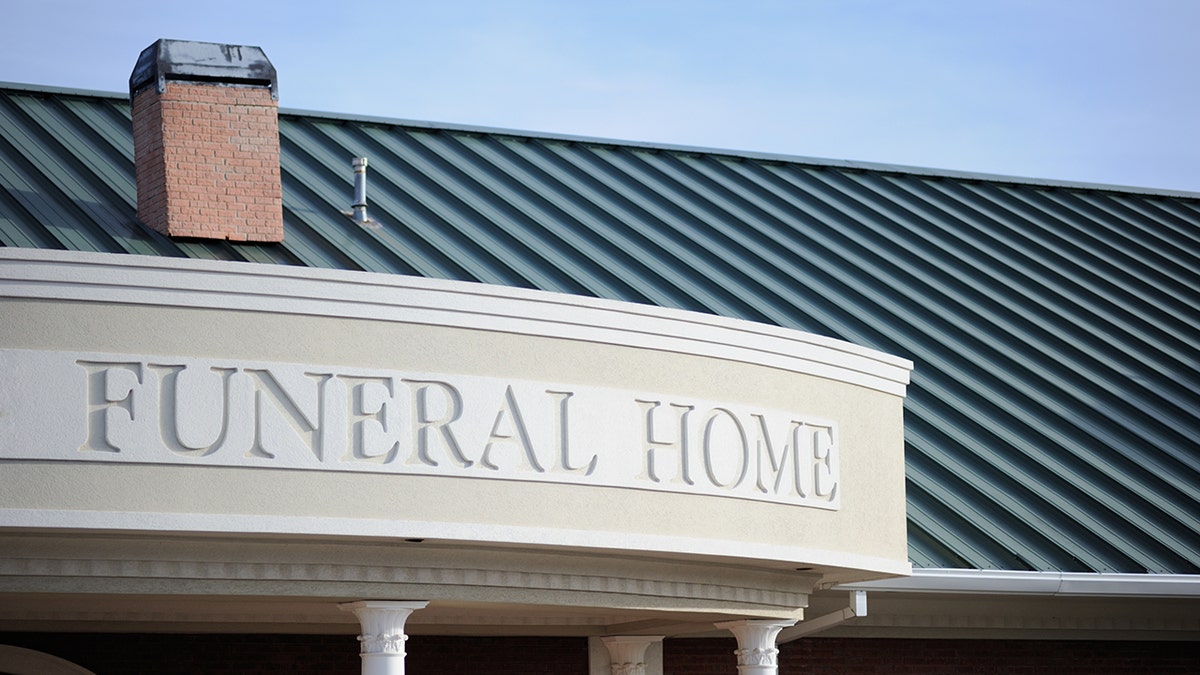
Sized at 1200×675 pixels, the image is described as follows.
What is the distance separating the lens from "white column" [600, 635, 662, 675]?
52.7 feet

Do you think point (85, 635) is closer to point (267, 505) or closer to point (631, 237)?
point (267, 505)

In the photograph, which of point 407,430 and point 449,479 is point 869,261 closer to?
point 449,479

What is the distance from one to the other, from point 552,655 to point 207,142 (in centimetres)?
603

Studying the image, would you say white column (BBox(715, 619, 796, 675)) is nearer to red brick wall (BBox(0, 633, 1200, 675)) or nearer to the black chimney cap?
red brick wall (BBox(0, 633, 1200, 675))

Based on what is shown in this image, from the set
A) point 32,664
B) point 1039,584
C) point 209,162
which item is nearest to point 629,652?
point 1039,584

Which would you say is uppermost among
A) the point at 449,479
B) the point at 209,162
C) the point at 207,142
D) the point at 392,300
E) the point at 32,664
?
the point at 207,142

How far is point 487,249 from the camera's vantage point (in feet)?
60.0

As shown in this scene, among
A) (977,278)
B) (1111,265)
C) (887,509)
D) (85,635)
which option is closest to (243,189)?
(85,635)

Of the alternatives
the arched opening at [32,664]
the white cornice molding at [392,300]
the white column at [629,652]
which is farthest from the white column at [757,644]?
the arched opening at [32,664]

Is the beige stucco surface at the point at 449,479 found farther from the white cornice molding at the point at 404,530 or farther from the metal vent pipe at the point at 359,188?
the metal vent pipe at the point at 359,188

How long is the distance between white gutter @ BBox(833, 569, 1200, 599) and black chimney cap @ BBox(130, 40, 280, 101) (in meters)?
7.47

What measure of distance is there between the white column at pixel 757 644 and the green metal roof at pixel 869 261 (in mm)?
2546

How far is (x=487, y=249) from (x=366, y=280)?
7.48 m

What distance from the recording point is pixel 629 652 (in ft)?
52.8
